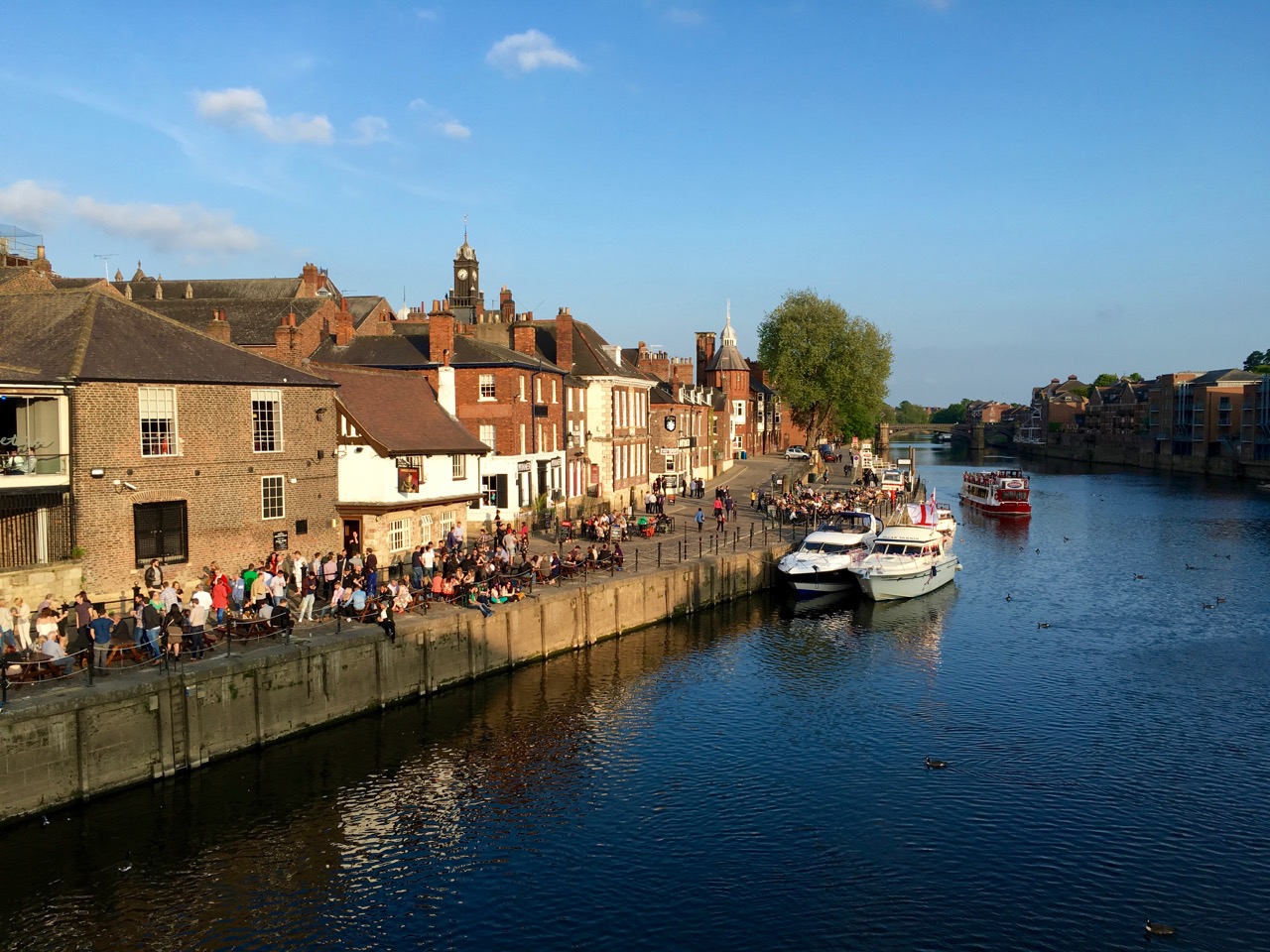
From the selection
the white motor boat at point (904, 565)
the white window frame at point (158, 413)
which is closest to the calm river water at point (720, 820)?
the white window frame at point (158, 413)

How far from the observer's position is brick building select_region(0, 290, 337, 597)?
27.3 metres

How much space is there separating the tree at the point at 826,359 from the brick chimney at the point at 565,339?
5797 cm

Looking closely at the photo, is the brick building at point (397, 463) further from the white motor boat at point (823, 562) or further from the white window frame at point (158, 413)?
the white motor boat at point (823, 562)

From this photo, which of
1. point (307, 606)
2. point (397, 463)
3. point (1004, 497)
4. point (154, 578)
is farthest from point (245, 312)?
point (1004, 497)

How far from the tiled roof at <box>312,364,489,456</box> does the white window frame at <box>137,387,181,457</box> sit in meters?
7.40

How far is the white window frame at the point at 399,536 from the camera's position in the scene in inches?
1467

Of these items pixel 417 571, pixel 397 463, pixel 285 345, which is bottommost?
pixel 417 571

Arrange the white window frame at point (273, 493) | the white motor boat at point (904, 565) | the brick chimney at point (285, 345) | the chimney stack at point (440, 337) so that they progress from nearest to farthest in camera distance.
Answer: the white window frame at point (273, 493), the brick chimney at point (285, 345), the white motor boat at point (904, 565), the chimney stack at point (440, 337)

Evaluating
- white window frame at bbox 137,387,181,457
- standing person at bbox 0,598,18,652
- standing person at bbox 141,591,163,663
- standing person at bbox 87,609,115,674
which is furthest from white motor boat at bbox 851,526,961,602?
standing person at bbox 0,598,18,652

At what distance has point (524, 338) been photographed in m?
54.6

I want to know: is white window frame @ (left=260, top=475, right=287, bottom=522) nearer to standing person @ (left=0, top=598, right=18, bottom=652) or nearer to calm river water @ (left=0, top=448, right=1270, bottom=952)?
calm river water @ (left=0, top=448, right=1270, bottom=952)

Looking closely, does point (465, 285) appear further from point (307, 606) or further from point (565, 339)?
point (307, 606)

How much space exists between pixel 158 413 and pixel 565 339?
102 feet

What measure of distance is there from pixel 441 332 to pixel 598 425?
14.9 meters
